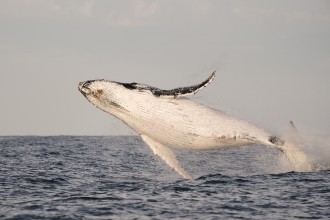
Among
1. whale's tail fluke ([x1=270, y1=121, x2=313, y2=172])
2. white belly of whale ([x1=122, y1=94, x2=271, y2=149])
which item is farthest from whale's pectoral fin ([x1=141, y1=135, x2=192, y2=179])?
whale's tail fluke ([x1=270, y1=121, x2=313, y2=172])

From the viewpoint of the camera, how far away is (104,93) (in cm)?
1667

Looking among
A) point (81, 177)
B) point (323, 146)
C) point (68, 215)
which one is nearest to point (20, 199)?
point (68, 215)

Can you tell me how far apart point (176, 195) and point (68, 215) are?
362 centimetres

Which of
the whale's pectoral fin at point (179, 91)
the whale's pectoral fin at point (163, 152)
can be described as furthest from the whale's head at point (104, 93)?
the whale's pectoral fin at point (163, 152)

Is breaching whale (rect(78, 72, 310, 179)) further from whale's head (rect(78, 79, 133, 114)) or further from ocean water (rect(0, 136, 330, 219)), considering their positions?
ocean water (rect(0, 136, 330, 219))

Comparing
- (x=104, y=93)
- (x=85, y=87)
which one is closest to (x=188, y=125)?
(x=104, y=93)

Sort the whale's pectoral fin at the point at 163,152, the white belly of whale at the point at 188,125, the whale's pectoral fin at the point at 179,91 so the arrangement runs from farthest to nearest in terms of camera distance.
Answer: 1. the whale's pectoral fin at the point at 163,152
2. the white belly of whale at the point at 188,125
3. the whale's pectoral fin at the point at 179,91

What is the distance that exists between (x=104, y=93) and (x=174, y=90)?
2027mm

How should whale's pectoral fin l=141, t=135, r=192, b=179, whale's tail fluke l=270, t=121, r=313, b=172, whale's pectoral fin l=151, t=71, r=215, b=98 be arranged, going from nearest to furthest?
whale's pectoral fin l=151, t=71, r=215, b=98, whale's tail fluke l=270, t=121, r=313, b=172, whale's pectoral fin l=141, t=135, r=192, b=179

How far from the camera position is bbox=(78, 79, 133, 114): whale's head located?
16656mm

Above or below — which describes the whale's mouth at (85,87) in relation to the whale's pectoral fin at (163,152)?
above

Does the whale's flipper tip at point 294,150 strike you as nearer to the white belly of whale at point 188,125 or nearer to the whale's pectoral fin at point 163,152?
the white belly of whale at point 188,125

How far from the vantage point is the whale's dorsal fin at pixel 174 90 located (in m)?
16.1

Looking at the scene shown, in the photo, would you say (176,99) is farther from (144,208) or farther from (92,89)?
(144,208)
